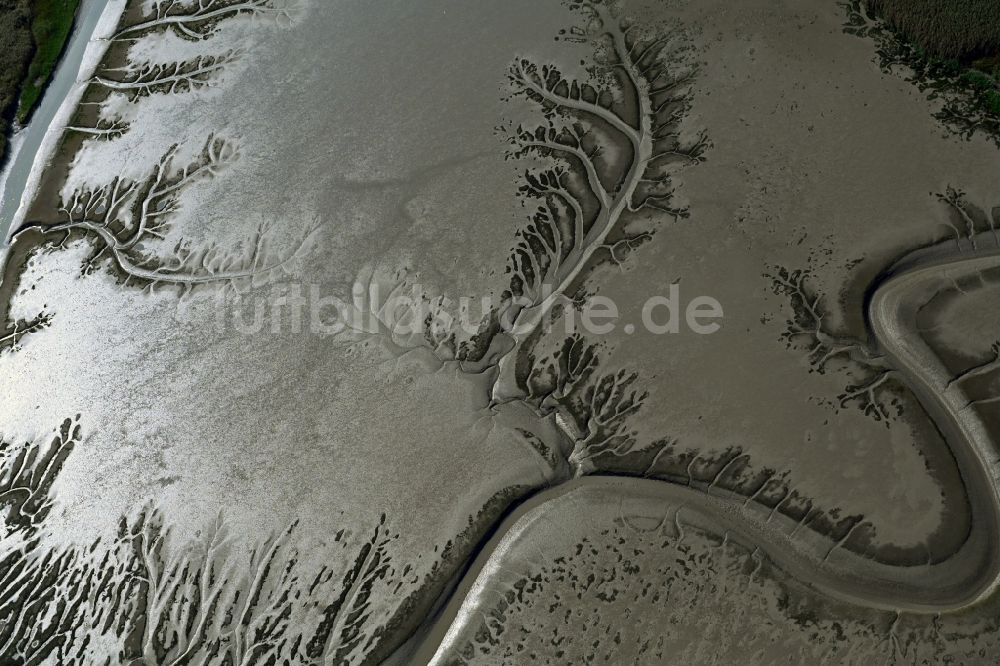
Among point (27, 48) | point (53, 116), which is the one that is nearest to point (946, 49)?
point (53, 116)

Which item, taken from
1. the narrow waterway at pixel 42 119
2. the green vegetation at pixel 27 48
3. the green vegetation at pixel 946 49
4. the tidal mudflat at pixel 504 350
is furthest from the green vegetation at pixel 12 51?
the green vegetation at pixel 946 49

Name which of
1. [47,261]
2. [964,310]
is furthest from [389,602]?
[964,310]

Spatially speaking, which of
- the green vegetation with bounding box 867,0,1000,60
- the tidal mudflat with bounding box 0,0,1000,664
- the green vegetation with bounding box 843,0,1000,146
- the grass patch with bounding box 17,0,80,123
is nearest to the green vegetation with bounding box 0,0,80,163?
the grass patch with bounding box 17,0,80,123

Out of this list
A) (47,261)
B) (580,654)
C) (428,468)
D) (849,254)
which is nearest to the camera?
(580,654)

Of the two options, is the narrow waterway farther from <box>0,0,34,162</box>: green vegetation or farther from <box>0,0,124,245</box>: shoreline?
<box>0,0,34,162</box>: green vegetation

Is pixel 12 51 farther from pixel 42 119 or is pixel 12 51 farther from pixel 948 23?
pixel 948 23

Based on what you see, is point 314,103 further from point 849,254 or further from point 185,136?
point 849,254

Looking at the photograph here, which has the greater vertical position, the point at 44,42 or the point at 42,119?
the point at 44,42

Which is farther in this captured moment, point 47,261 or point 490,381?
point 47,261
